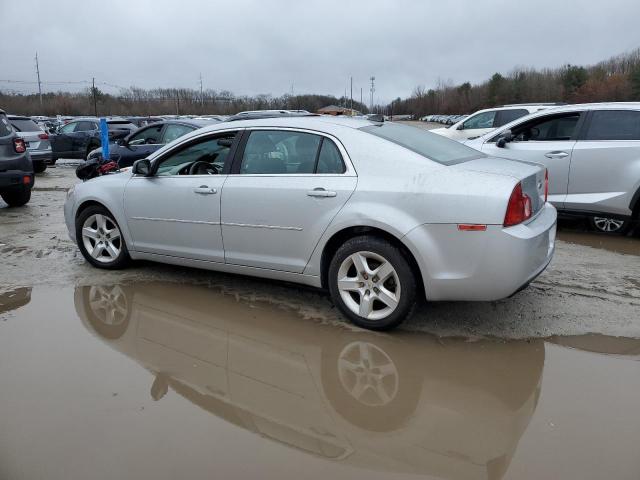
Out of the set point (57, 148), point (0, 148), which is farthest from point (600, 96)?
point (0, 148)

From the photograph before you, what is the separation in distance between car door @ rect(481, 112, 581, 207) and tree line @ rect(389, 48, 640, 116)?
2183 inches

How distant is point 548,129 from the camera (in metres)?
7.20

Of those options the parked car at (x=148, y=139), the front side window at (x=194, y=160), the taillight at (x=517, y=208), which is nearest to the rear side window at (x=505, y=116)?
the parked car at (x=148, y=139)

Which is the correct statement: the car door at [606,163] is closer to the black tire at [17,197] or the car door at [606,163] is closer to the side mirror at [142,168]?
the side mirror at [142,168]

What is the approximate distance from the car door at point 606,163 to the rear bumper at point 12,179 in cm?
815

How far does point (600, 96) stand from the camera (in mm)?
62562

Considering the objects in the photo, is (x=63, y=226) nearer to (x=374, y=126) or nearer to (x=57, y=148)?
(x=374, y=126)

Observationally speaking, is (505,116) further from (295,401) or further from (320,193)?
(295,401)

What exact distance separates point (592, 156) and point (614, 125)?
1.57ft

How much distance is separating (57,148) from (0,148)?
11278 mm

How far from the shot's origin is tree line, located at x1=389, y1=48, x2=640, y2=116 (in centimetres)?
6166

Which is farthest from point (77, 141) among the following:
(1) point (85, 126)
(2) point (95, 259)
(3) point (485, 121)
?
(2) point (95, 259)

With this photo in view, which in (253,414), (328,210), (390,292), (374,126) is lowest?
(253,414)

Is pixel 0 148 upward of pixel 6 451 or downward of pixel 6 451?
upward
